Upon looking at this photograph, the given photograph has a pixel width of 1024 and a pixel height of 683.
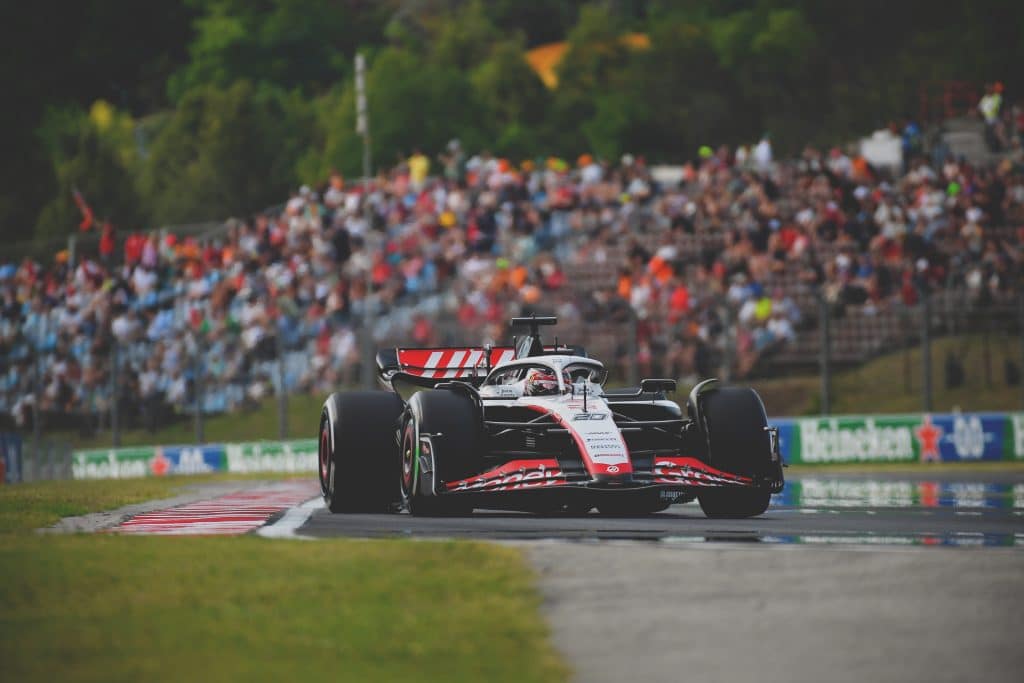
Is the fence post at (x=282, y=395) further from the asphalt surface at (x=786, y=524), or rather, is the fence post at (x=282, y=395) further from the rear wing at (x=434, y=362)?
the asphalt surface at (x=786, y=524)

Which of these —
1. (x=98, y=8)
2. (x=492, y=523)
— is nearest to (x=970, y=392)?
(x=492, y=523)

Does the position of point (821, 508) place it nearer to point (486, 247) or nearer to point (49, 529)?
point (49, 529)

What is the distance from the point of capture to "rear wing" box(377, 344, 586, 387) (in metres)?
17.9

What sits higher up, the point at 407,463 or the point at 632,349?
the point at 632,349

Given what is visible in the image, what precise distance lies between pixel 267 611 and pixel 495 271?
2683 cm

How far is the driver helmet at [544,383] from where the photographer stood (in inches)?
608

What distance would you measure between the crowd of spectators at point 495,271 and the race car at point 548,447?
45.2 feet

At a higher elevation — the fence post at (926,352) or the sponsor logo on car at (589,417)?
the fence post at (926,352)

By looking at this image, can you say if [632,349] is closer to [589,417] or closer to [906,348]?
[906,348]

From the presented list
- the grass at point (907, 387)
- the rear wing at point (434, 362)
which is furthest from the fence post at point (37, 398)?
the rear wing at point (434, 362)

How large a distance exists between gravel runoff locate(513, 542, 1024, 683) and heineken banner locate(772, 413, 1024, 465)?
60.3 ft

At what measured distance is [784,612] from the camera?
827cm

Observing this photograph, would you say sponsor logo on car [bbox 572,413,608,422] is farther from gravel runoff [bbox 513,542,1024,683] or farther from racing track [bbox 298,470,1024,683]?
gravel runoff [bbox 513,542,1024,683]

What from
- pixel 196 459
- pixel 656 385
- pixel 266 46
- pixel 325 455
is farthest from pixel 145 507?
pixel 266 46
